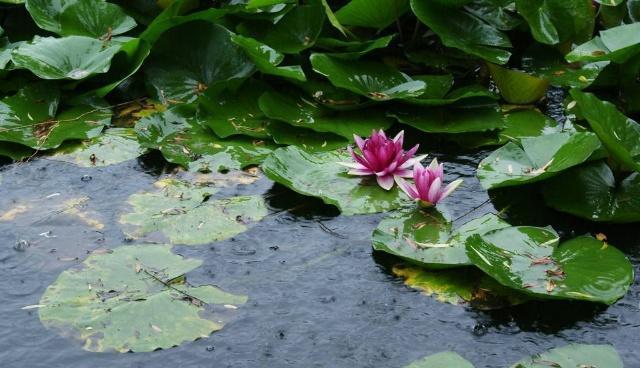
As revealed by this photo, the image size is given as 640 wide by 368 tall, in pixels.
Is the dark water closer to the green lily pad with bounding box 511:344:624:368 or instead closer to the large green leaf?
the green lily pad with bounding box 511:344:624:368

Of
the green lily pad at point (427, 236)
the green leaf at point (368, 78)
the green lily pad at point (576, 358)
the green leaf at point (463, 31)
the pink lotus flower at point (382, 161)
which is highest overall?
the green leaf at point (463, 31)

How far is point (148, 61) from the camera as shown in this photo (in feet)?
11.4

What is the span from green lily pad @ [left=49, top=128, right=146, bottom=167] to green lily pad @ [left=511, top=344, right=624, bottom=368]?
67.5 inches

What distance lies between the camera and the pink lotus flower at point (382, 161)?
8.79 feet

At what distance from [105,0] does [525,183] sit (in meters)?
2.30

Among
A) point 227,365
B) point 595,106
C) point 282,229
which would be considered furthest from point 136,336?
point 595,106

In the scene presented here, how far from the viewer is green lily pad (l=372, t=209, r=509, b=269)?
2260mm

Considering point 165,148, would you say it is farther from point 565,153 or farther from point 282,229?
point 565,153

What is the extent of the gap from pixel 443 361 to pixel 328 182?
2.95ft

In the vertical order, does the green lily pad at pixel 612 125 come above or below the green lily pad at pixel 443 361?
above

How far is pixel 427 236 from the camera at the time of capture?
7.83 ft

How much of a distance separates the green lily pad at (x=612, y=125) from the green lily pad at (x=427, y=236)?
15.7 inches

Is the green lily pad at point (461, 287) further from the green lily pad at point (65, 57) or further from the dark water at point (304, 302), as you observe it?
the green lily pad at point (65, 57)

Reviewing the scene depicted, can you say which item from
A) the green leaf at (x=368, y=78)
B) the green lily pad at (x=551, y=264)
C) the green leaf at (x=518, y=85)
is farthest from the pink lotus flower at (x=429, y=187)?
the green leaf at (x=518, y=85)
